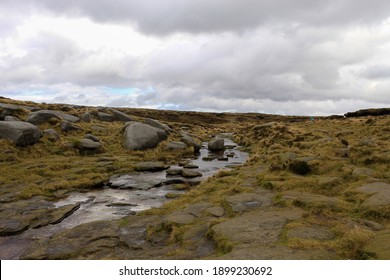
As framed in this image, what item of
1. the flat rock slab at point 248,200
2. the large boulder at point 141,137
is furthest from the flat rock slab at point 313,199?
the large boulder at point 141,137

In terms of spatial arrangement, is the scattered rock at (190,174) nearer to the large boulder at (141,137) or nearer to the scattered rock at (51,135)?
the large boulder at (141,137)

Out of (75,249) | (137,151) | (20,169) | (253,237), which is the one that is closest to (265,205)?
(253,237)

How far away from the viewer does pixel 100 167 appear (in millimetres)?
20281

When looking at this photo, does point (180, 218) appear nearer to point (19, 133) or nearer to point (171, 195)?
point (171, 195)

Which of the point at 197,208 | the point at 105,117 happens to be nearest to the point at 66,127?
the point at 105,117

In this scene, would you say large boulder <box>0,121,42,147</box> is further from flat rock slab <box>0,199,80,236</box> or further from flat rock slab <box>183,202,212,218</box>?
flat rock slab <box>183,202,212,218</box>

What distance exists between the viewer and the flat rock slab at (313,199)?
9.43 meters

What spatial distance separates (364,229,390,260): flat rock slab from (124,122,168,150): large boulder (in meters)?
22.6

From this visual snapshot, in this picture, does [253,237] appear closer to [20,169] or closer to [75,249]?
[75,249]

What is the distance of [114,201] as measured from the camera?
13.7m

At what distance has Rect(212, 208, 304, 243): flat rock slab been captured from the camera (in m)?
7.38

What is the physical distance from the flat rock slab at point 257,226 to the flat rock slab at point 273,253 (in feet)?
1.75

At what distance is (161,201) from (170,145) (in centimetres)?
1560
